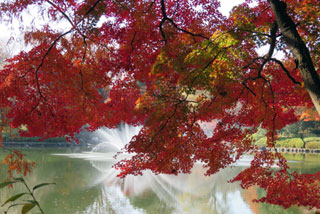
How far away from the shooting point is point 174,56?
436 cm

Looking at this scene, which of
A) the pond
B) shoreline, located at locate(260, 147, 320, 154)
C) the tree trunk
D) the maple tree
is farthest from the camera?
shoreline, located at locate(260, 147, 320, 154)

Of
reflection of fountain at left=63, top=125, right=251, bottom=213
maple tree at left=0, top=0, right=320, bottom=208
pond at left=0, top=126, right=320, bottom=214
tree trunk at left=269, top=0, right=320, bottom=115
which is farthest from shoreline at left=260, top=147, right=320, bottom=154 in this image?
tree trunk at left=269, top=0, right=320, bottom=115

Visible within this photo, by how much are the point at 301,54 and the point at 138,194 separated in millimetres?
7329

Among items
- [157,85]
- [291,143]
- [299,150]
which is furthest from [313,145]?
[157,85]

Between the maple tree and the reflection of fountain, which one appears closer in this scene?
the maple tree

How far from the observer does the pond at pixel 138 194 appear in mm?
8102

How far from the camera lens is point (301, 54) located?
133 inches

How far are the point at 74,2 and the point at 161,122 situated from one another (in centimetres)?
312

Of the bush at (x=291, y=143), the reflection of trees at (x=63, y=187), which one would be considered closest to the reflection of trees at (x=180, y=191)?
the reflection of trees at (x=63, y=187)

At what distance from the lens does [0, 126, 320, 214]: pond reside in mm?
8102

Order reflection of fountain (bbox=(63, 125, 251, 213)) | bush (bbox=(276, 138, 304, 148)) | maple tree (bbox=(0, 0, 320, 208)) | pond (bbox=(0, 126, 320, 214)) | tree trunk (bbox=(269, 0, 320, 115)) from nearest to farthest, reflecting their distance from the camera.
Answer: tree trunk (bbox=(269, 0, 320, 115)) < maple tree (bbox=(0, 0, 320, 208)) < pond (bbox=(0, 126, 320, 214)) < reflection of fountain (bbox=(63, 125, 251, 213)) < bush (bbox=(276, 138, 304, 148))

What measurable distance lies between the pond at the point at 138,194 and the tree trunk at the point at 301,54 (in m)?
5.43

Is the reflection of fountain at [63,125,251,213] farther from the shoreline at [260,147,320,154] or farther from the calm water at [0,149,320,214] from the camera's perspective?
the shoreline at [260,147,320,154]

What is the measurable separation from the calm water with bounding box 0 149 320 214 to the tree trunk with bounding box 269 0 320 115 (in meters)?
5.43
